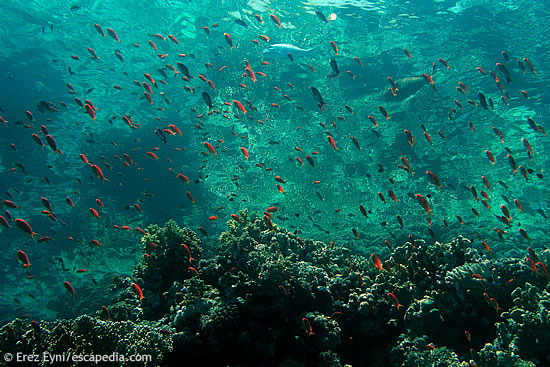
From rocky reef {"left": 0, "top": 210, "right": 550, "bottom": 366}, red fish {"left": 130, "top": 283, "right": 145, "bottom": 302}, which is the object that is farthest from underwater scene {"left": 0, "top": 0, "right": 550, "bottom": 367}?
red fish {"left": 130, "top": 283, "right": 145, "bottom": 302}

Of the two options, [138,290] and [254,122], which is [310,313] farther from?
[254,122]

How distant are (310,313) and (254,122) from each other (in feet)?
53.4

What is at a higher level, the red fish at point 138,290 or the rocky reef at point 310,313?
the rocky reef at point 310,313

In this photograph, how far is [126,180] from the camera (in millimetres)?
17609

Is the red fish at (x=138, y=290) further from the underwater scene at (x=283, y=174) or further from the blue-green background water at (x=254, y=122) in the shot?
the blue-green background water at (x=254, y=122)

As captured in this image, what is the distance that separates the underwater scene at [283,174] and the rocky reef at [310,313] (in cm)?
5

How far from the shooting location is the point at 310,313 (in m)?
5.61

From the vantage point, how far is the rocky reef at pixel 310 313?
4703 millimetres

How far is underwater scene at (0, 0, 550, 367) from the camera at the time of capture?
5738mm

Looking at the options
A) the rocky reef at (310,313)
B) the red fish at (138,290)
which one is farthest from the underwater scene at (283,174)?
the red fish at (138,290)

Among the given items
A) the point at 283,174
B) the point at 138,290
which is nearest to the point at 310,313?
the point at 138,290

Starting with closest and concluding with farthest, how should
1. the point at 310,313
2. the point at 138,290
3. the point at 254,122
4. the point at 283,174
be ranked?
the point at 310,313, the point at 138,290, the point at 254,122, the point at 283,174

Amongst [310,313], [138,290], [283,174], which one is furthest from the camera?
[283,174]

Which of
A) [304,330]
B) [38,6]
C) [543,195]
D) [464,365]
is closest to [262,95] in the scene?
[38,6]
